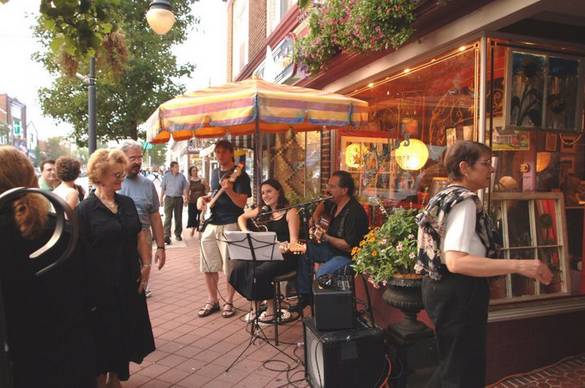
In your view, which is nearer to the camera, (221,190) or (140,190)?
(140,190)

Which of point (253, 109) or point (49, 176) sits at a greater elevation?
point (253, 109)

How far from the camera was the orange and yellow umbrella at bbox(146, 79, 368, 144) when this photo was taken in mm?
3744

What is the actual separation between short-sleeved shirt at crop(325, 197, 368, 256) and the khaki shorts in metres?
1.34

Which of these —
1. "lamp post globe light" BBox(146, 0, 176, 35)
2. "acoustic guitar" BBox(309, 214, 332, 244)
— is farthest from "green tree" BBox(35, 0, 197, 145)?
"acoustic guitar" BBox(309, 214, 332, 244)

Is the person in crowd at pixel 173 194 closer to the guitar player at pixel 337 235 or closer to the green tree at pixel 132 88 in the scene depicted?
the green tree at pixel 132 88

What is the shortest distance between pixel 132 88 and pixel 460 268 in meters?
10.9

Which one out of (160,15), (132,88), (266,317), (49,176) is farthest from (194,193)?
(266,317)

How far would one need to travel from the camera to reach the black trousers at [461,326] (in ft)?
7.55

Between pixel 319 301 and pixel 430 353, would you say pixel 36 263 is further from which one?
pixel 430 353

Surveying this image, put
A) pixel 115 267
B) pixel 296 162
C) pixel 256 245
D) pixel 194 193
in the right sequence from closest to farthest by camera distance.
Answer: pixel 115 267, pixel 256 245, pixel 296 162, pixel 194 193

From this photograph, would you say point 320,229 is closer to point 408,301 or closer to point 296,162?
point 408,301

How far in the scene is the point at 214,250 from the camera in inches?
203

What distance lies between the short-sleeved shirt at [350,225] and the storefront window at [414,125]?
1.06 m

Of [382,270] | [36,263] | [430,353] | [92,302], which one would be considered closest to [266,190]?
[382,270]
